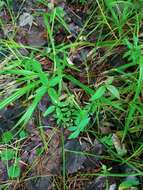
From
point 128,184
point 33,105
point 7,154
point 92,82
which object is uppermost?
point 92,82

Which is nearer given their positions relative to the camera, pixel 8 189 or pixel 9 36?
pixel 8 189

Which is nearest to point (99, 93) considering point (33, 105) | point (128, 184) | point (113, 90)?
point (113, 90)

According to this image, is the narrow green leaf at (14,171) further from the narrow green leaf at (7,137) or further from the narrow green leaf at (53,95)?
the narrow green leaf at (53,95)

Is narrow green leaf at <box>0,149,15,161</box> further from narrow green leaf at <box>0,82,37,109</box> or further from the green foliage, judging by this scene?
the green foliage

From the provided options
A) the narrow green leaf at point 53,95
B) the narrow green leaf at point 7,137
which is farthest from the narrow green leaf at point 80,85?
the narrow green leaf at point 7,137

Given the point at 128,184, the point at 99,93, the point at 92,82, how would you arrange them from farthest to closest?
the point at 92,82 → the point at 99,93 → the point at 128,184

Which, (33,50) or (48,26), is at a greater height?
(48,26)

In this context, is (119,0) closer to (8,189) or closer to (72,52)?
(72,52)

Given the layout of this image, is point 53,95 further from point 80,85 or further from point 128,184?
point 128,184

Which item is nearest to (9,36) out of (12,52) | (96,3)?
(12,52)
